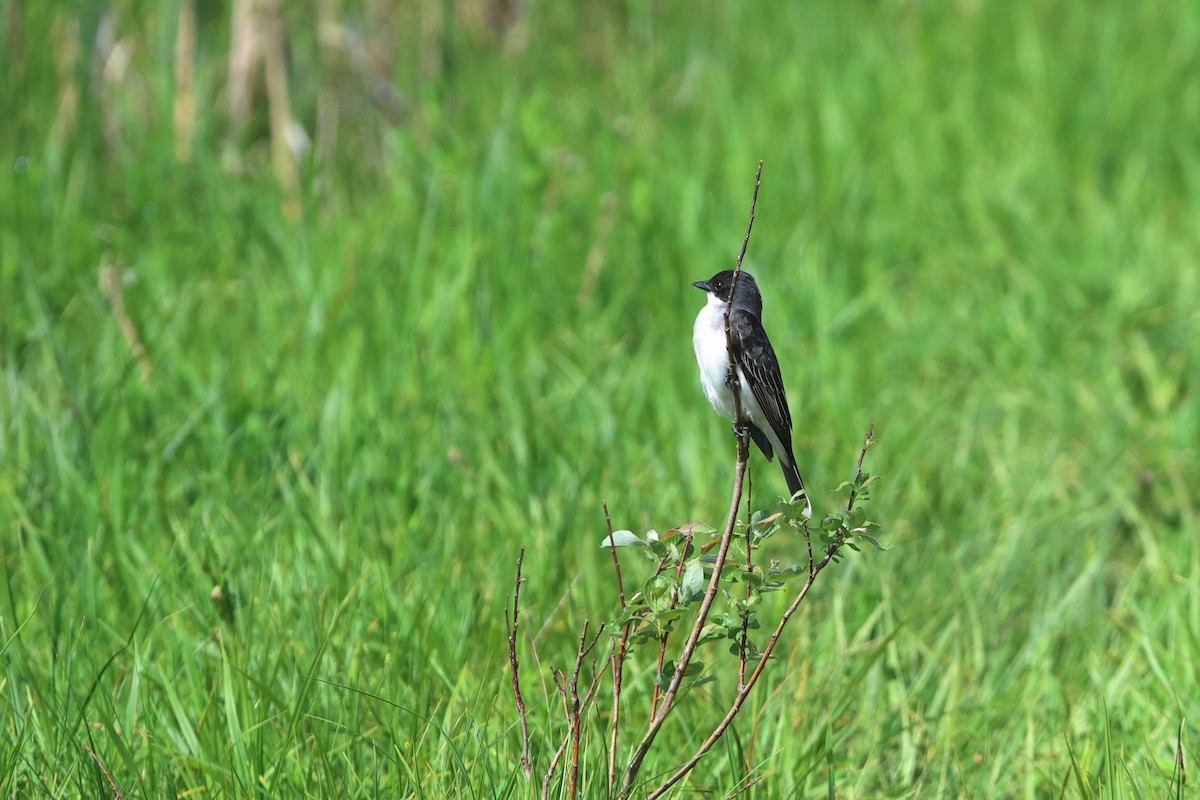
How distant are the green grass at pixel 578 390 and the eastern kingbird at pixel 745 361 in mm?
613

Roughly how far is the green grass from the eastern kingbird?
61 cm

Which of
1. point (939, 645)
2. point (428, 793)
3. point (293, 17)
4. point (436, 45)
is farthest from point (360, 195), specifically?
point (428, 793)

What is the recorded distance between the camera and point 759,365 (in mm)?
Answer: 2846

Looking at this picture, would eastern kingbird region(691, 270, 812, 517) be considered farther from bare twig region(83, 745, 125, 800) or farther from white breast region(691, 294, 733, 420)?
bare twig region(83, 745, 125, 800)

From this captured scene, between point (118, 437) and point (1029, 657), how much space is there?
2606 mm

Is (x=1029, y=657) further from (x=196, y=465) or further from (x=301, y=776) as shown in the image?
(x=196, y=465)

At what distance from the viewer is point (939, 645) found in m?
3.42

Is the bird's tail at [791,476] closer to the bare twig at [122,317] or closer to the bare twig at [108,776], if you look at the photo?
the bare twig at [108,776]

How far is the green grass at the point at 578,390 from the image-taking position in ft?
9.64

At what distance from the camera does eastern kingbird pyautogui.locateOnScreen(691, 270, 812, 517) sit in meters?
2.80

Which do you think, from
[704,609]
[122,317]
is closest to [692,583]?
[704,609]

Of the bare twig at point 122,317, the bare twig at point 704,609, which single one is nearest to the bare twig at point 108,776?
the bare twig at point 704,609

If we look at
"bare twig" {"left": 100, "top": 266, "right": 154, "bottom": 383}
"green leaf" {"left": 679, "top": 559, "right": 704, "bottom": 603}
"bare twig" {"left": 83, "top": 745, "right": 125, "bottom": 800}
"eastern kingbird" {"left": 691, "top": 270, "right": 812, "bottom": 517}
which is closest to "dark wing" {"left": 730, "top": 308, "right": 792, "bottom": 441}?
"eastern kingbird" {"left": 691, "top": 270, "right": 812, "bottom": 517}

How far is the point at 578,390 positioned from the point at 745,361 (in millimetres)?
1682
